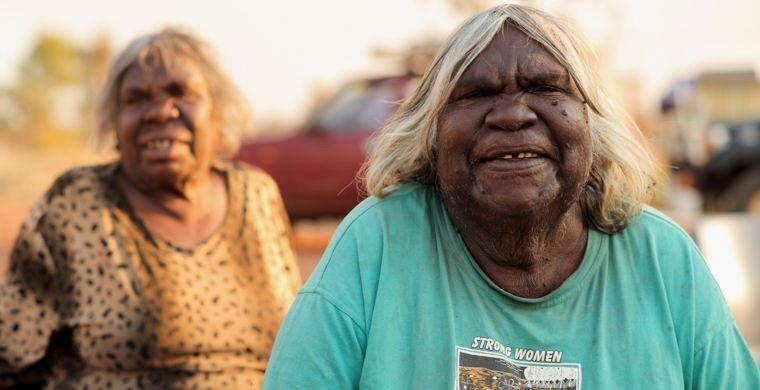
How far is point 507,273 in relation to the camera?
6.65ft

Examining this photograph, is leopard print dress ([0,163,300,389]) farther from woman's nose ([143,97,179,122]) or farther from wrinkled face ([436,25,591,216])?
wrinkled face ([436,25,591,216])

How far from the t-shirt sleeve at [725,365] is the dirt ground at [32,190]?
6.08m

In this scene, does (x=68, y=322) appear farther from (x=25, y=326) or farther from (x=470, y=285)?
(x=470, y=285)

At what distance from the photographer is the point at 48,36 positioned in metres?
25.0

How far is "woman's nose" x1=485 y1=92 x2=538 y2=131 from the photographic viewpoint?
1918 mm

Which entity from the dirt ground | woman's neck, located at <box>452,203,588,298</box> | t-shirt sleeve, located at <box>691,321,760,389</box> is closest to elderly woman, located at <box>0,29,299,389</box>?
woman's neck, located at <box>452,203,588,298</box>

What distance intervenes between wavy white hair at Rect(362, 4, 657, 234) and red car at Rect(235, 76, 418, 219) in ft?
21.5

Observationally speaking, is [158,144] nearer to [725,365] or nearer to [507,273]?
[507,273]

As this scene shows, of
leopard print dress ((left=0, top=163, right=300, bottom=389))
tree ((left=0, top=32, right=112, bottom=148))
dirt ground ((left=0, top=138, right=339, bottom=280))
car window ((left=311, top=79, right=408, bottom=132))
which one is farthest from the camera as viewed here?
tree ((left=0, top=32, right=112, bottom=148))

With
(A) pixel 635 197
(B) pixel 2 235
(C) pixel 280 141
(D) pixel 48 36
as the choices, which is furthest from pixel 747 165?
(D) pixel 48 36

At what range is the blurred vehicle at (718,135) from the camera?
11555 mm

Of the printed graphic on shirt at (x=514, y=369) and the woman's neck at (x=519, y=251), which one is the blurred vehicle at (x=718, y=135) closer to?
the woman's neck at (x=519, y=251)

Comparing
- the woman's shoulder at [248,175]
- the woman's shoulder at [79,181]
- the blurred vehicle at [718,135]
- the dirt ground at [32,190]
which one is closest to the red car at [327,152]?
the dirt ground at [32,190]

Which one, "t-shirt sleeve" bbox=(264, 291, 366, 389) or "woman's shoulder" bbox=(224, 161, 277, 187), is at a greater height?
"woman's shoulder" bbox=(224, 161, 277, 187)
